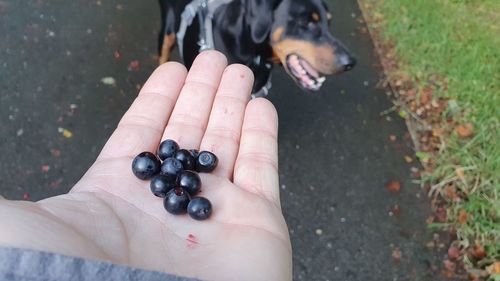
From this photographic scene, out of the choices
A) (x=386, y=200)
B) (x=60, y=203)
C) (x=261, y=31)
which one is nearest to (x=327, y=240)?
A: (x=386, y=200)

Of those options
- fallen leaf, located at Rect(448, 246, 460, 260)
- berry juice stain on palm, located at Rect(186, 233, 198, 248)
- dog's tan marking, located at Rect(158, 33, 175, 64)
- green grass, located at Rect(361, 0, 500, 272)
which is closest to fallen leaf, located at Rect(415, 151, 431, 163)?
green grass, located at Rect(361, 0, 500, 272)

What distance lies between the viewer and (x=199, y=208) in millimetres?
1606

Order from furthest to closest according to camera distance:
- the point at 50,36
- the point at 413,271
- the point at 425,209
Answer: the point at 50,36, the point at 425,209, the point at 413,271

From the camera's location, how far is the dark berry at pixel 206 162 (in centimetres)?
178

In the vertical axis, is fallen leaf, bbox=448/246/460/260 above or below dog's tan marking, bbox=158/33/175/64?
below

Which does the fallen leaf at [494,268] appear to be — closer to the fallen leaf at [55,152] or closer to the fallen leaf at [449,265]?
the fallen leaf at [449,265]

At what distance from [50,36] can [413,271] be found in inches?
106

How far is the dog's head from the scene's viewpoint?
2.90 m

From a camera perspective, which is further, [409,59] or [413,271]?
[409,59]

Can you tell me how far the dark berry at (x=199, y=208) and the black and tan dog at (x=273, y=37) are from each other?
1.49 m

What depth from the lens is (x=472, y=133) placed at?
3.59 m

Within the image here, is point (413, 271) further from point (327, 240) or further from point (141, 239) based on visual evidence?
point (141, 239)

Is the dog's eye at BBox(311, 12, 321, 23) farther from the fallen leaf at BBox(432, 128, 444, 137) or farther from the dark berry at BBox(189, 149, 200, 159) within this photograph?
the dark berry at BBox(189, 149, 200, 159)

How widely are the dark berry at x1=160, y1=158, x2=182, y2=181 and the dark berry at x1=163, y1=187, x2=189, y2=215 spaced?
0.08 m
